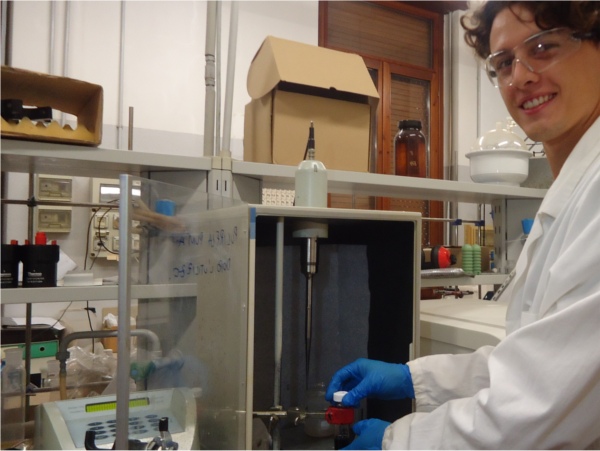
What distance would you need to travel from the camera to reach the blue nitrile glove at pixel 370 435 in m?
0.90

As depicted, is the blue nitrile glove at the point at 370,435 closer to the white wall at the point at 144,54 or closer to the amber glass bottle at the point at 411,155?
the amber glass bottle at the point at 411,155

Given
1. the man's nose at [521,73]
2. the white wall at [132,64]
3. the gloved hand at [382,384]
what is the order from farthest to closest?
the white wall at [132,64] < the gloved hand at [382,384] < the man's nose at [521,73]

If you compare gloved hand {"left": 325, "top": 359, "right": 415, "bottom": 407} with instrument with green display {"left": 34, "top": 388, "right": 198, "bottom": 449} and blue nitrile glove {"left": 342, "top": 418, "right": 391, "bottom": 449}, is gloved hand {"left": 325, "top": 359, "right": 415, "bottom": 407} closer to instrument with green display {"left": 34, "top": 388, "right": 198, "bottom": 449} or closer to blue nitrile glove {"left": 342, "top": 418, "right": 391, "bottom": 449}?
blue nitrile glove {"left": 342, "top": 418, "right": 391, "bottom": 449}

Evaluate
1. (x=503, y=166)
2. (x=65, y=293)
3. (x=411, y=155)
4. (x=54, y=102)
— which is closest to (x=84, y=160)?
(x=54, y=102)

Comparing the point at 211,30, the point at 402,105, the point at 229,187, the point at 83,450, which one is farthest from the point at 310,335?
the point at 402,105

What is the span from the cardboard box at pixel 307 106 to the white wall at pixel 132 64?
1.40 meters

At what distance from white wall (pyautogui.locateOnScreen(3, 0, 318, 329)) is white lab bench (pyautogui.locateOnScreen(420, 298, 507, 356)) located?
1.69 meters

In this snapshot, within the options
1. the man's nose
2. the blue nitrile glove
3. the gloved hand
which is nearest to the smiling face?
the man's nose

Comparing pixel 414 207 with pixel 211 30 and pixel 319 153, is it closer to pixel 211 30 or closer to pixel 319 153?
pixel 319 153

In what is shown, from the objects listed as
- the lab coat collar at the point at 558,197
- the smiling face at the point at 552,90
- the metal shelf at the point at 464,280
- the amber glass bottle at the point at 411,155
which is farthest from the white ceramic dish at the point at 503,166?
the lab coat collar at the point at 558,197

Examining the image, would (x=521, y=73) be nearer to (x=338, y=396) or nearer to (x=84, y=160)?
(x=338, y=396)

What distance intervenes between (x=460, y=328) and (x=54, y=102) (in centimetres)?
101

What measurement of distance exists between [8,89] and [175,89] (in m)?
1.86

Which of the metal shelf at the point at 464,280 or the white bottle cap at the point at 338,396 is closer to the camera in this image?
the white bottle cap at the point at 338,396
